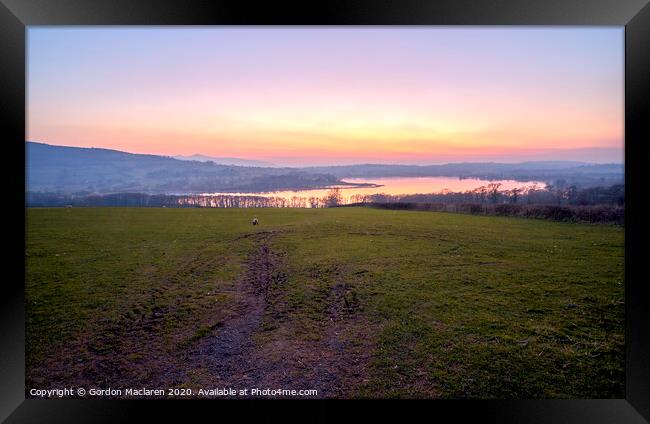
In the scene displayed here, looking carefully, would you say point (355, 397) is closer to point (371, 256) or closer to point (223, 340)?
point (223, 340)

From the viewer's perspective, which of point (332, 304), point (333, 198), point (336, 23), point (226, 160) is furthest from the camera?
point (333, 198)

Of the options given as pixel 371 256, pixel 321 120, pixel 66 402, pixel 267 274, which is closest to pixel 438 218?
pixel 371 256

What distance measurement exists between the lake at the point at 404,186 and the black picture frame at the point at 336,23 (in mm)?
2265

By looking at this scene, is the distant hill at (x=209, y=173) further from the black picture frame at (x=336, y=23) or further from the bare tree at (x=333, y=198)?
the black picture frame at (x=336, y=23)

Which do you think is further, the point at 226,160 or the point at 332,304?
the point at 226,160

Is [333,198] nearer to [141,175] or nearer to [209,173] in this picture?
[209,173]

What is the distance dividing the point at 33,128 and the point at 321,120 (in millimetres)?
4405

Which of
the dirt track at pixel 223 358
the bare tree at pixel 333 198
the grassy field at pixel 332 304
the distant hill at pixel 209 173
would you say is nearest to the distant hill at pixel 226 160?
the distant hill at pixel 209 173

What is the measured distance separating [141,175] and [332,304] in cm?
379

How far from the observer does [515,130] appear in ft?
18.1

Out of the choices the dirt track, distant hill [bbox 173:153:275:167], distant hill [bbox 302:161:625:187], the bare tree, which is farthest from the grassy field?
distant hill [bbox 173:153:275:167]

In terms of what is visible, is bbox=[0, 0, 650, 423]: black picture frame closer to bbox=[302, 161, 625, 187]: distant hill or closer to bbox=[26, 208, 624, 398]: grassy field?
bbox=[26, 208, 624, 398]: grassy field

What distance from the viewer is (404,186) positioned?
616 cm

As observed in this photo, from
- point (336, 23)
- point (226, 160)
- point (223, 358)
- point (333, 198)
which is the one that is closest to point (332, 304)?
point (223, 358)
